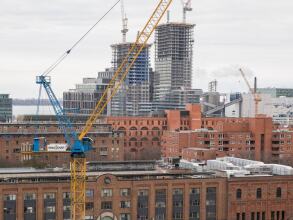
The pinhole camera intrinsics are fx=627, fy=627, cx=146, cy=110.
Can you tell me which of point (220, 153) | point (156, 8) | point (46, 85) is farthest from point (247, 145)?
point (46, 85)

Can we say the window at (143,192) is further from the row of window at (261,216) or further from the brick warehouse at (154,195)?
the row of window at (261,216)

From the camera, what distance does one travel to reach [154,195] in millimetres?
60750

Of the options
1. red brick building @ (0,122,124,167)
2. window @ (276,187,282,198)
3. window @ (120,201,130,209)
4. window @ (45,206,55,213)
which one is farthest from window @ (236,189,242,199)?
red brick building @ (0,122,124,167)

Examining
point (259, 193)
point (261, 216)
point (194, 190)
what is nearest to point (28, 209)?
point (194, 190)

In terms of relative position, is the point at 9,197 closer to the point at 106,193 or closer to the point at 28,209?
the point at 28,209

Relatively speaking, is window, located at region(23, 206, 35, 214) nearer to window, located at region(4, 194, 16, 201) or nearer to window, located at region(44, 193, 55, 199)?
window, located at region(4, 194, 16, 201)

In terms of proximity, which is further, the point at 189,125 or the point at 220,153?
the point at 189,125

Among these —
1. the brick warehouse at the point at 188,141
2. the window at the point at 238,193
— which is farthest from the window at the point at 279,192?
the brick warehouse at the point at 188,141

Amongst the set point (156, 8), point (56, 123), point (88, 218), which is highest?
point (156, 8)

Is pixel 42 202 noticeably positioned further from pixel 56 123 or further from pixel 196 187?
pixel 56 123

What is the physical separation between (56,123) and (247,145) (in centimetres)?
3495

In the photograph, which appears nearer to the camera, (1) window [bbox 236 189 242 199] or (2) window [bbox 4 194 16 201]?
(2) window [bbox 4 194 16 201]

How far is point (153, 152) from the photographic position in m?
128

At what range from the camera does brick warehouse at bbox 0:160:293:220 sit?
189 ft
